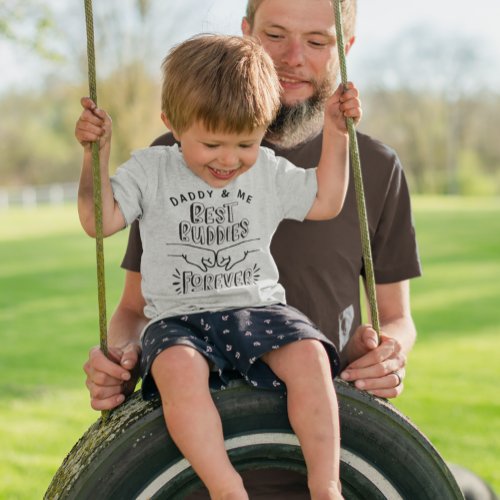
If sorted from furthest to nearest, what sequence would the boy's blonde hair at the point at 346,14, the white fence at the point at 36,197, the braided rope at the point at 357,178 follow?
the white fence at the point at 36,197, the boy's blonde hair at the point at 346,14, the braided rope at the point at 357,178

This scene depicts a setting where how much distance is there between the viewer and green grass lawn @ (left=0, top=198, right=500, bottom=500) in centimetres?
523

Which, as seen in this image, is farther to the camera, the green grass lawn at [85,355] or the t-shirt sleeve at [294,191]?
the green grass lawn at [85,355]

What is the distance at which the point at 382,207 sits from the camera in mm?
2920

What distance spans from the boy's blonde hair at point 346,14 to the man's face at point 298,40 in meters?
0.08

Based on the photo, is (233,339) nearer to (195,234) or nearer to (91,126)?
(195,234)

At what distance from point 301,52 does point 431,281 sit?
31.9 feet

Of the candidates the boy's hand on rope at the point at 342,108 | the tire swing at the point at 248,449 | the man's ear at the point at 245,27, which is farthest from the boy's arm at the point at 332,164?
the man's ear at the point at 245,27

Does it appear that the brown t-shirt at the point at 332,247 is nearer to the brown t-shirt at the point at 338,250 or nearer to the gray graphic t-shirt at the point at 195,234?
the brown t-shirt at the point at 338,250

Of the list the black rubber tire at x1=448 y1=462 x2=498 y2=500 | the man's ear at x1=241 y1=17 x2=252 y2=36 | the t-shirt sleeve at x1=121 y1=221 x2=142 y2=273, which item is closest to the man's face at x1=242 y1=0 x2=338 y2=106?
the man's ear at x1=241 y1=17 x2=252 y2=36

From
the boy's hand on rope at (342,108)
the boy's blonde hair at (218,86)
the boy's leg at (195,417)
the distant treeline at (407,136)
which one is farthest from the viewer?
the distant treeline at (407,136)

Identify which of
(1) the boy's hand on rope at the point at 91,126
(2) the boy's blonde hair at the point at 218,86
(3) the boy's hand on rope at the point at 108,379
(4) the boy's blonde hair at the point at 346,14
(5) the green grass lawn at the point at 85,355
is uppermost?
(4) the boy's blonde hair at the point at 346,14

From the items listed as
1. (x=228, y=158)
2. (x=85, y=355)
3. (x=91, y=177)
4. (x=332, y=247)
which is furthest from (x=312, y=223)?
(x=85, y=355)

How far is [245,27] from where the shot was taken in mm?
3025

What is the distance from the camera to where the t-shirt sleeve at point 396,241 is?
295 centimetres
